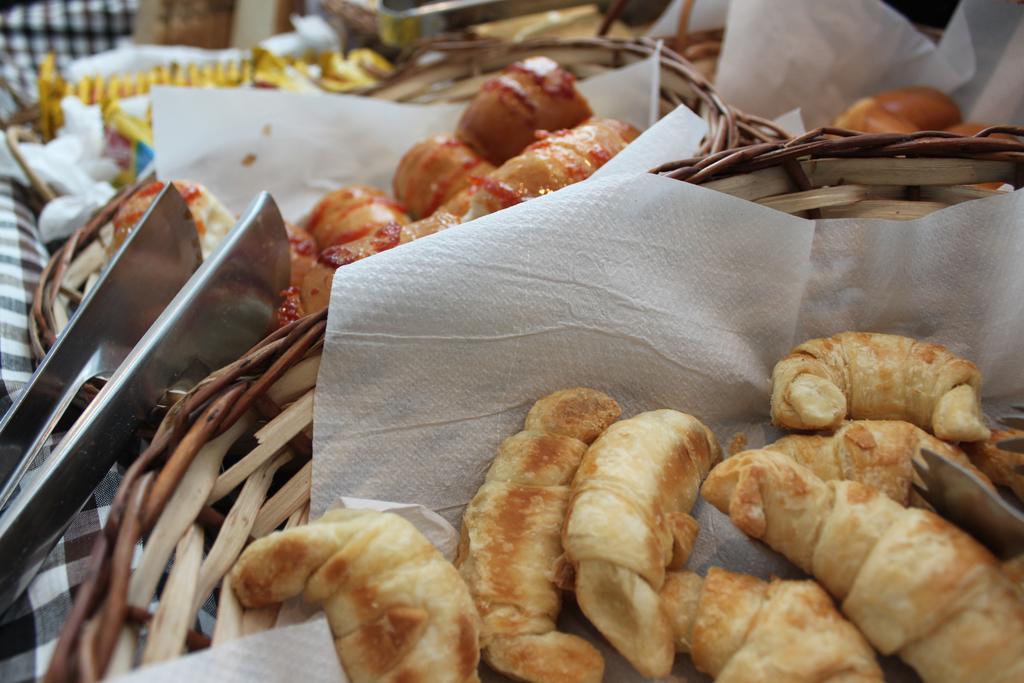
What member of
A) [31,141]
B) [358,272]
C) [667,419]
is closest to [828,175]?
[667,419]

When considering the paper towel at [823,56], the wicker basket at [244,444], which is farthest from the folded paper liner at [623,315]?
the paper towel at [823,56]

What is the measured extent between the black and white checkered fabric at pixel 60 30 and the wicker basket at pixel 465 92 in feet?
7.17

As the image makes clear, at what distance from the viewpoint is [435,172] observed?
164 centimetres

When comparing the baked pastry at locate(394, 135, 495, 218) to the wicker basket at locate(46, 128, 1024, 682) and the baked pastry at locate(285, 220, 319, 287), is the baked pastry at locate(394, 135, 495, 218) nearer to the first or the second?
the baked pastry at locate(285, 220, 319, 287)

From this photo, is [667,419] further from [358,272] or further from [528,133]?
[528,133]

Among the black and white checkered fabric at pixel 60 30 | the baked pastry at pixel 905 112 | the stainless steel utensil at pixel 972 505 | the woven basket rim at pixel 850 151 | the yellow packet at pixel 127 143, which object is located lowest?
the black and white checkered fabric at pixel 60 30

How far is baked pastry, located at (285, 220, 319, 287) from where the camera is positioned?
4.71ft

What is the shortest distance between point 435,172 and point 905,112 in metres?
1.08

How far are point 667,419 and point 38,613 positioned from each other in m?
0.72

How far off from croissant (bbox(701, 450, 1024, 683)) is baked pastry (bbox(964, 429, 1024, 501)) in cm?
24

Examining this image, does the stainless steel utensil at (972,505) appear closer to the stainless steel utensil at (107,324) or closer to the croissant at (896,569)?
the croissant at (896,569)

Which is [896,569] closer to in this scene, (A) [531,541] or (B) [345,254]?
(A) [531,541]

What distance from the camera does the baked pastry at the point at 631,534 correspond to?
2.42ft

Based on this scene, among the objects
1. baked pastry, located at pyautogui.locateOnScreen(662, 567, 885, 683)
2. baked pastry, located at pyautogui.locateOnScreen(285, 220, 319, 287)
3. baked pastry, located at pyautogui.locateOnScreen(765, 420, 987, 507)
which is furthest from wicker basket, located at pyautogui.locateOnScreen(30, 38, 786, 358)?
baked pastry, located at pyautogui.locateOnScreen(662, 567, 885, 683)
